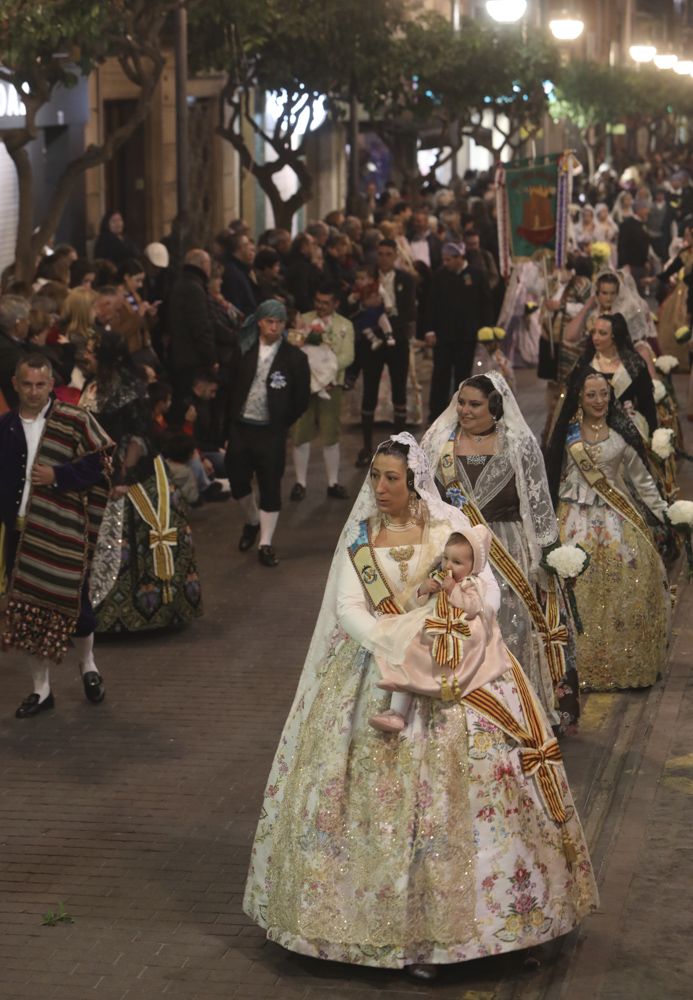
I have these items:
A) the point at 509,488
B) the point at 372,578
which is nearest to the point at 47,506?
the point at 509,488

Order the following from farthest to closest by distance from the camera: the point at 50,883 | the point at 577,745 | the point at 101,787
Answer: the point at 577,745 < the point at 101,787 < the point at 50,883

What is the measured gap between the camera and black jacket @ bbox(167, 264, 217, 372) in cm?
1648

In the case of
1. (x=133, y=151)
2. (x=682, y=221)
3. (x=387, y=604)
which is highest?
(x=387, y=604)

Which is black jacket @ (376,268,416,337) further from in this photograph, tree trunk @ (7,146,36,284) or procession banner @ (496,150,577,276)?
tree trunk @ (7,146,36,284)

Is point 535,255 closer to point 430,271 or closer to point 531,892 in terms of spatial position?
point 430,271

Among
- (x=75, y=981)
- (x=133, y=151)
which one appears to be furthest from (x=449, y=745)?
(x=133, y=151)

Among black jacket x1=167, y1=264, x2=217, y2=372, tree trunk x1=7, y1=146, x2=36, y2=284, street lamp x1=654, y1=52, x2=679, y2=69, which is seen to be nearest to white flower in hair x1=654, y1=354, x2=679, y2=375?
black jacket x1=167, y1=264, x2=217, y2=372

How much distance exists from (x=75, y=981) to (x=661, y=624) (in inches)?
188

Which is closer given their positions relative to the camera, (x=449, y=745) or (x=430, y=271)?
(x=449, y=745)

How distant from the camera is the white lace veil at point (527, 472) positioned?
909 centimetres

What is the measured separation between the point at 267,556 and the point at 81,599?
3677 millimetres

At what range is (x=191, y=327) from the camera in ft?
54.1

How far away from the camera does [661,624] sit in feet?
35.2

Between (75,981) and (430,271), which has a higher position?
(75,981)
